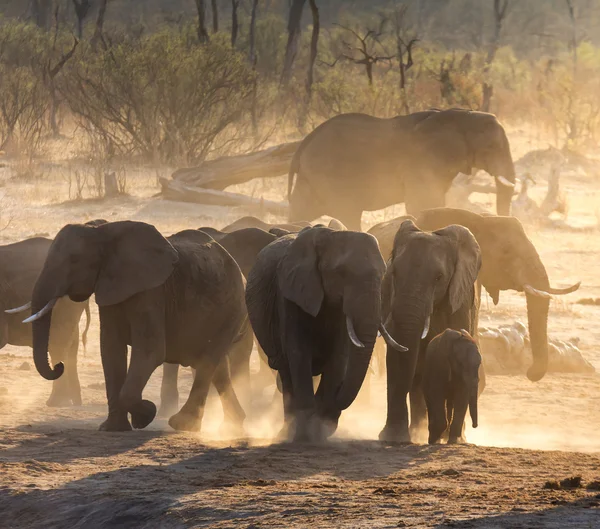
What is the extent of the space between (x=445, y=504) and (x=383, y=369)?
252 inches

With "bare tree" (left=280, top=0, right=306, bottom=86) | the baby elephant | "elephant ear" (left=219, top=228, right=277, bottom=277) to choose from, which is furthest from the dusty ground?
"bare tree" (left=280, top=0, right=306, bottom=86)

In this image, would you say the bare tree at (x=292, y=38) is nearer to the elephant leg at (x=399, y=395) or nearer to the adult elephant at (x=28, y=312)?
the adult elephant at (x=28, y=312)

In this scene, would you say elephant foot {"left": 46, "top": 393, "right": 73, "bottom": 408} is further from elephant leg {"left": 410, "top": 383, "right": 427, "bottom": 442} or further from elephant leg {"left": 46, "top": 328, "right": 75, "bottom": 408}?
elephant leg {"left": 410, "top": 383, "right": 427, "bottom": 442}

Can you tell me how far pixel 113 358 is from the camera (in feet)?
28.9

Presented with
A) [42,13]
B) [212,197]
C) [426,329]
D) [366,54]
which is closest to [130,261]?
[426,329]

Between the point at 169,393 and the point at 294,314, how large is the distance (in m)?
2.73

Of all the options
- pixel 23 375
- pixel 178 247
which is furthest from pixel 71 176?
pixel 178 247

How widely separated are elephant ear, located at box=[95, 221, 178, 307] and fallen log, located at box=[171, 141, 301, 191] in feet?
37.7

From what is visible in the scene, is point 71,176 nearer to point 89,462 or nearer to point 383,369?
point 383,369

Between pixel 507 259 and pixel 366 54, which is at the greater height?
pixel 366 54

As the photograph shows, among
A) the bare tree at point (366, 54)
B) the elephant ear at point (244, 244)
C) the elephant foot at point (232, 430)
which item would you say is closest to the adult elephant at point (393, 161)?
the elephant ear at point (244, 244)

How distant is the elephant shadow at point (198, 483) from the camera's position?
6.24m

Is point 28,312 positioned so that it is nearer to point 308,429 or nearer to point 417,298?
point 308,429

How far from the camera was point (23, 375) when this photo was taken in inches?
464
